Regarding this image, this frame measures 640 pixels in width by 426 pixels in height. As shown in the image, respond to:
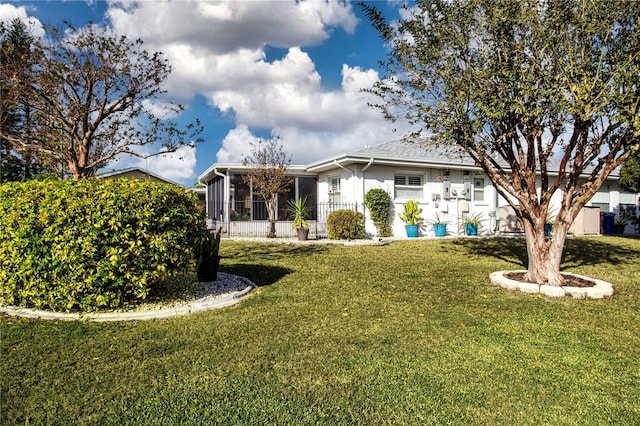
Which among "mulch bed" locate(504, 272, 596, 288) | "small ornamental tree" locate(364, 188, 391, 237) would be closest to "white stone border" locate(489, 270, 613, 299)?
"mulch bed" locate(504, 272, 596, 288)

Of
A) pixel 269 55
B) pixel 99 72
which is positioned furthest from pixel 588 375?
pixel 269 55

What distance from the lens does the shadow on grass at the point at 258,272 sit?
23.2 feet

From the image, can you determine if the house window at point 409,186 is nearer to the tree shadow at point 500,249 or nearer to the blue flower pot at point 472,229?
the blue flower pot at point 472,229

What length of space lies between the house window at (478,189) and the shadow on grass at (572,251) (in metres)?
3.69

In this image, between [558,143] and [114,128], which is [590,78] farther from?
[114,128]

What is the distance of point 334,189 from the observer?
16688mm

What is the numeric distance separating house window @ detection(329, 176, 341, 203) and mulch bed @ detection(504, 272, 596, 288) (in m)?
9.61

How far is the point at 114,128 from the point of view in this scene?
928 centimetres

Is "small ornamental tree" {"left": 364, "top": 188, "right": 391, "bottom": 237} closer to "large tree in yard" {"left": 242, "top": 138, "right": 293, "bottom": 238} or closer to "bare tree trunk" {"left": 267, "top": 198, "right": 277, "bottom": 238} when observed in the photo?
"large tree in yard" {"left": 242, "top": 138, "right": 293, "bottom": 238}

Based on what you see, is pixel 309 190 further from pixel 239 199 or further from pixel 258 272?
pixel 258 272

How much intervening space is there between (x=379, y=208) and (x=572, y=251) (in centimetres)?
625

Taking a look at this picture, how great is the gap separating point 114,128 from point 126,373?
7792 mm

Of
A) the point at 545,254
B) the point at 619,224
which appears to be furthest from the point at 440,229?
the point at 619,224

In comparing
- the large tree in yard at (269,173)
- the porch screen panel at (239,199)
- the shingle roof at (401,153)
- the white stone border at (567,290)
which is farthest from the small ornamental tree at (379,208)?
the white stone border at (567,290)
